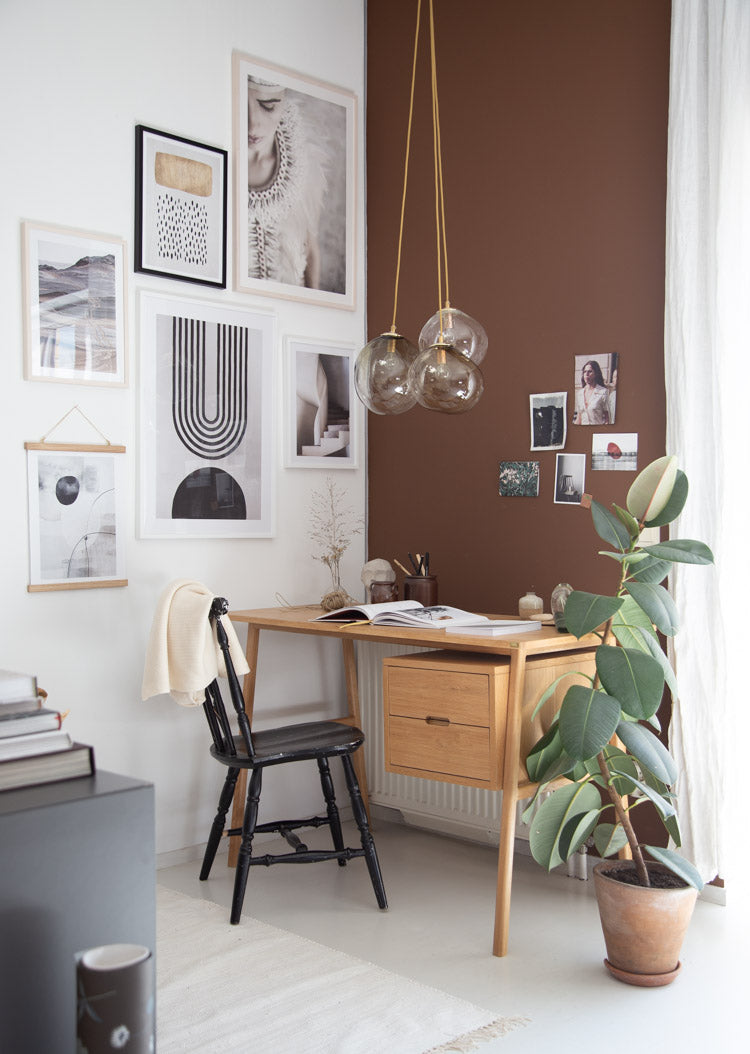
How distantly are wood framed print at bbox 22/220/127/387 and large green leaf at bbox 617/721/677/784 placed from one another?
1835mm

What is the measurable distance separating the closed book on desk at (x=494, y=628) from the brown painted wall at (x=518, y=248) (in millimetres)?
432

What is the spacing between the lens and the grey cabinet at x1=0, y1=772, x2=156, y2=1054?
114 centimetres

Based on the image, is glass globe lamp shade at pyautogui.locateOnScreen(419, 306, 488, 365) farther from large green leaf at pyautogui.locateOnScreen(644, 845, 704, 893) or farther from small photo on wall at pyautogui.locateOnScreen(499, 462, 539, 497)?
large green leaf at pyautogui.locateOnScreen(644, 845, 704, 893)

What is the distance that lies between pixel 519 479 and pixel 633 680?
3.70ft

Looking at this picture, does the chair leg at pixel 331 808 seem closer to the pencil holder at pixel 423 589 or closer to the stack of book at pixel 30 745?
the pencil holder at pixel 423 589

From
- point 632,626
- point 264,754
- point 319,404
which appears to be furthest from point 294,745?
point 319,404

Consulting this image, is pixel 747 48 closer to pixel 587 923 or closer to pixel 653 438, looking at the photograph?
pixel 653 438

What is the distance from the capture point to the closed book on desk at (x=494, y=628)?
2701 millimetres

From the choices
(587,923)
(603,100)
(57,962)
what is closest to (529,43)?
(603,100)

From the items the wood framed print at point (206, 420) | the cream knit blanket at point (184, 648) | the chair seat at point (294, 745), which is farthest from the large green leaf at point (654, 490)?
the wood framed print at point (206, 420)

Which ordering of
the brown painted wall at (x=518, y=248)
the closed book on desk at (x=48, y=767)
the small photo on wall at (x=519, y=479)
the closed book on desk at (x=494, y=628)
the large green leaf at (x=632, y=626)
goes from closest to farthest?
1. the closed book on desk at (x=48, y=767)
2. the large green leaf at (x=632, y=626)
3. the closed book on desk at (x=494, y=628)
4. the brown painted wall at (x=518, y=248)
5. the small photo on wall at (x=519, y=479)

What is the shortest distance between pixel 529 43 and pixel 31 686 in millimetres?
2856

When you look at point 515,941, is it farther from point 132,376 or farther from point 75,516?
point 132,376

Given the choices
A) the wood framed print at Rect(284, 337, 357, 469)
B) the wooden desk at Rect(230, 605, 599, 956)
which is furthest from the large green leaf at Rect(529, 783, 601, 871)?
the wood framed print at Rect(284, 337, 357, 469)
